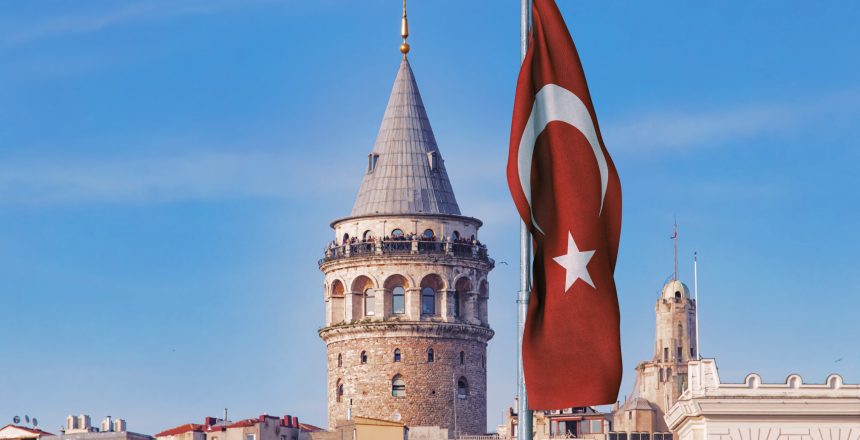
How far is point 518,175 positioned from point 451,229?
93.1m

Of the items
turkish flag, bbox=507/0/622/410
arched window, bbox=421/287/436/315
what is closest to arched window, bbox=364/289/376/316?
arched window, bbox=421/287/436/315

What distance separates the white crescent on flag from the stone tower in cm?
9395

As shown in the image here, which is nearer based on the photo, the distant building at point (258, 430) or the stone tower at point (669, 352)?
the distant building at point (258, 430)

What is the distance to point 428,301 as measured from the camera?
114 meters

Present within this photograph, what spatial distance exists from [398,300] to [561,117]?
9267cm

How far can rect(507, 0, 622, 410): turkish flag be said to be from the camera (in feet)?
69.5

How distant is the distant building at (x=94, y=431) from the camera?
112 metres

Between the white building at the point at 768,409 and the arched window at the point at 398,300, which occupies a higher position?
the arched window at the point at 398,300

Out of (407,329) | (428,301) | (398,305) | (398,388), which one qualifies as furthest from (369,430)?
(428,301)

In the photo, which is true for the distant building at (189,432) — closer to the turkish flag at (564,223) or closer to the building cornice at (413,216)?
the building cornice at (413,216)

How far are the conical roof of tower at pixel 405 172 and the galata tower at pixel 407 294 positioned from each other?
47 mm

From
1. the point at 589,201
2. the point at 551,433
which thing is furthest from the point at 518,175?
the point at 551,433

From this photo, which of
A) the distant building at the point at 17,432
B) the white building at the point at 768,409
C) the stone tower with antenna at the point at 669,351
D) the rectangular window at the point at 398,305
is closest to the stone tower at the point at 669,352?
the stone tower with antenna at the point at 669,351

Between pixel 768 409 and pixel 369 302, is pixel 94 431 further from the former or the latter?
pixel 768 409
